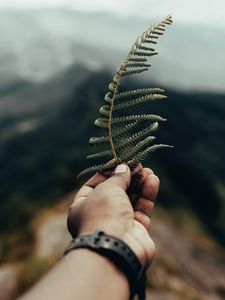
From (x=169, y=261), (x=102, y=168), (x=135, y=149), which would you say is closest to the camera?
(x=135, y=149)

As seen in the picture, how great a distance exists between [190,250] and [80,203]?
68063 millimetres

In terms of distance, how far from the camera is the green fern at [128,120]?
4.73m

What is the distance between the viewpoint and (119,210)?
4188mm

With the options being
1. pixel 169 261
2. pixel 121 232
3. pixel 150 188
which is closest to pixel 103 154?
pixel 150 188

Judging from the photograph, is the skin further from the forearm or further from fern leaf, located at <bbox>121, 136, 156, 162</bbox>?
fern leaf, located at <bbox>121, 136, 156, 162</bbox>

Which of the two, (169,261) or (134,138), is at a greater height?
(134,138)

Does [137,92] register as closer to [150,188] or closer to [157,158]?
[150,188]

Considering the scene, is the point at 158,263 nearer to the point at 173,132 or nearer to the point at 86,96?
the point at 173,132

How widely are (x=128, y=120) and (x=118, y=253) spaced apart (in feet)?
5.44

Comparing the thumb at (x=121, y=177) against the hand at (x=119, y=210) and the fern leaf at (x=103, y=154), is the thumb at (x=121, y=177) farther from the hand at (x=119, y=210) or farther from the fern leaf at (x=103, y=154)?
the fern leaf at (x=103, y=154)

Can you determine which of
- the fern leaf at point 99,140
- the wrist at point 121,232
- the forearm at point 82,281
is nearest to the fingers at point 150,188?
the fern leaf at point 99,140

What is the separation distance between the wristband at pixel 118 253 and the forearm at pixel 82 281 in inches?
1.7

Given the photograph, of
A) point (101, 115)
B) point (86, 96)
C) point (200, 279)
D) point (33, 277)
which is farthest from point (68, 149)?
point (101, 115)

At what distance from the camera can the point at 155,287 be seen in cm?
4300
